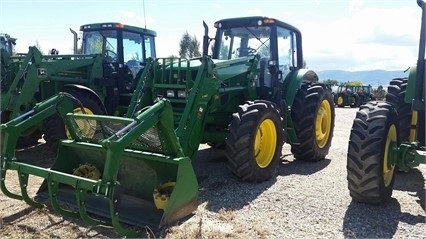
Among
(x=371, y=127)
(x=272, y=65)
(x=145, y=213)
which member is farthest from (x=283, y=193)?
(x=272, y=65)

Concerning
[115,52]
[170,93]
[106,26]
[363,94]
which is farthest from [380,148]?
[363,94]

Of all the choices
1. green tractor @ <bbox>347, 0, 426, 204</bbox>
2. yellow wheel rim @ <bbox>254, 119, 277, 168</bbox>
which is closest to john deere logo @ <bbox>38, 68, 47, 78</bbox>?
yellow wheel rim @ <bbox>254, 119, 277, 168</bbox>

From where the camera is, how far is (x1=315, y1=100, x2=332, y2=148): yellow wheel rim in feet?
24.9

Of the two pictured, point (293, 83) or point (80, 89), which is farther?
point (80, 89)

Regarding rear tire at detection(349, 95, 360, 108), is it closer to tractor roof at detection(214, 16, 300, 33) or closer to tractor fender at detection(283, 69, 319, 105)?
tractor fender at detection(283, 69, 319, 105)

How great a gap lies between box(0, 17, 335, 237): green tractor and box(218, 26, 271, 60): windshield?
2 cm

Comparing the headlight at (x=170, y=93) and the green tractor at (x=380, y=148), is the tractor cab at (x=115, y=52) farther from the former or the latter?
the green tractor at (x=380, y=148)

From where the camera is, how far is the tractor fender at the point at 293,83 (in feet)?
23.5

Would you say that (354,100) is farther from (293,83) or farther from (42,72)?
(42,72)

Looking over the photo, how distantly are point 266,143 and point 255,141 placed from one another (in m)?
0.53

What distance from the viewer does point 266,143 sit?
6.02 m

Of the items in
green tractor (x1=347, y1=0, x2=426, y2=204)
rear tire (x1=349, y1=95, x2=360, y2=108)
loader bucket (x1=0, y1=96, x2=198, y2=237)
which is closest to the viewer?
loader bucket (x1=0, y1=96, x2=198, y2=237)

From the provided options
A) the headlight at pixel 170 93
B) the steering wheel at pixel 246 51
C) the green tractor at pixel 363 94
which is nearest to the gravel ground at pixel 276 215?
the headlight at pixel 170 93

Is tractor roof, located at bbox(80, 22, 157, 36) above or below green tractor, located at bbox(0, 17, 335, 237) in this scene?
above
